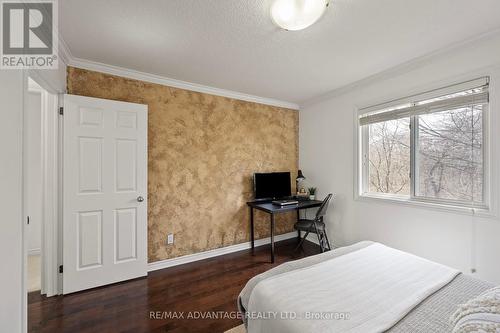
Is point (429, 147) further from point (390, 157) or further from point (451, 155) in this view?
point (390, 157)

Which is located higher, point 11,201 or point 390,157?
point 390,157

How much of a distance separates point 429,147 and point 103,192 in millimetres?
3562

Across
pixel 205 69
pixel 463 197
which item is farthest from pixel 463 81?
pixel 205 69

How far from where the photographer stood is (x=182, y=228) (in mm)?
2816

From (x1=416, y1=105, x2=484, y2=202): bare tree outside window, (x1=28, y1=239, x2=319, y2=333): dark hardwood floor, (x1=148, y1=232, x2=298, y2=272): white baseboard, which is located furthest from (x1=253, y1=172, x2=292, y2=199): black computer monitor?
(x1=416, y1=105, x2=484, y2=202): bare tree outside window

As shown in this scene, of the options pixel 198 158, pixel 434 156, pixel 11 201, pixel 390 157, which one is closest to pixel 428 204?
pixel 434 156

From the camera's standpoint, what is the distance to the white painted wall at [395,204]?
6.01 feet

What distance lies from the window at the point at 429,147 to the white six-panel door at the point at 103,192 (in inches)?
114

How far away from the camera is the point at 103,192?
226 cm

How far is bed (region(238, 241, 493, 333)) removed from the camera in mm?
965

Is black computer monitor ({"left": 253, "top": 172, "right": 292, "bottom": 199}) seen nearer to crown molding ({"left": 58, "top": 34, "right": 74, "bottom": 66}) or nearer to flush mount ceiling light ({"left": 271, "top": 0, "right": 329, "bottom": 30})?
flush mount ceiling light ({"left": 271, "top": 0, "right": 329, "bottom": 30})

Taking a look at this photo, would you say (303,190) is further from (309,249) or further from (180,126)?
(180,126)

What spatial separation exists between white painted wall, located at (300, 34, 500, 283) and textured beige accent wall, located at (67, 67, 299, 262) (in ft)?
2.47

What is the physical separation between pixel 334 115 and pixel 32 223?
474 centimetres
